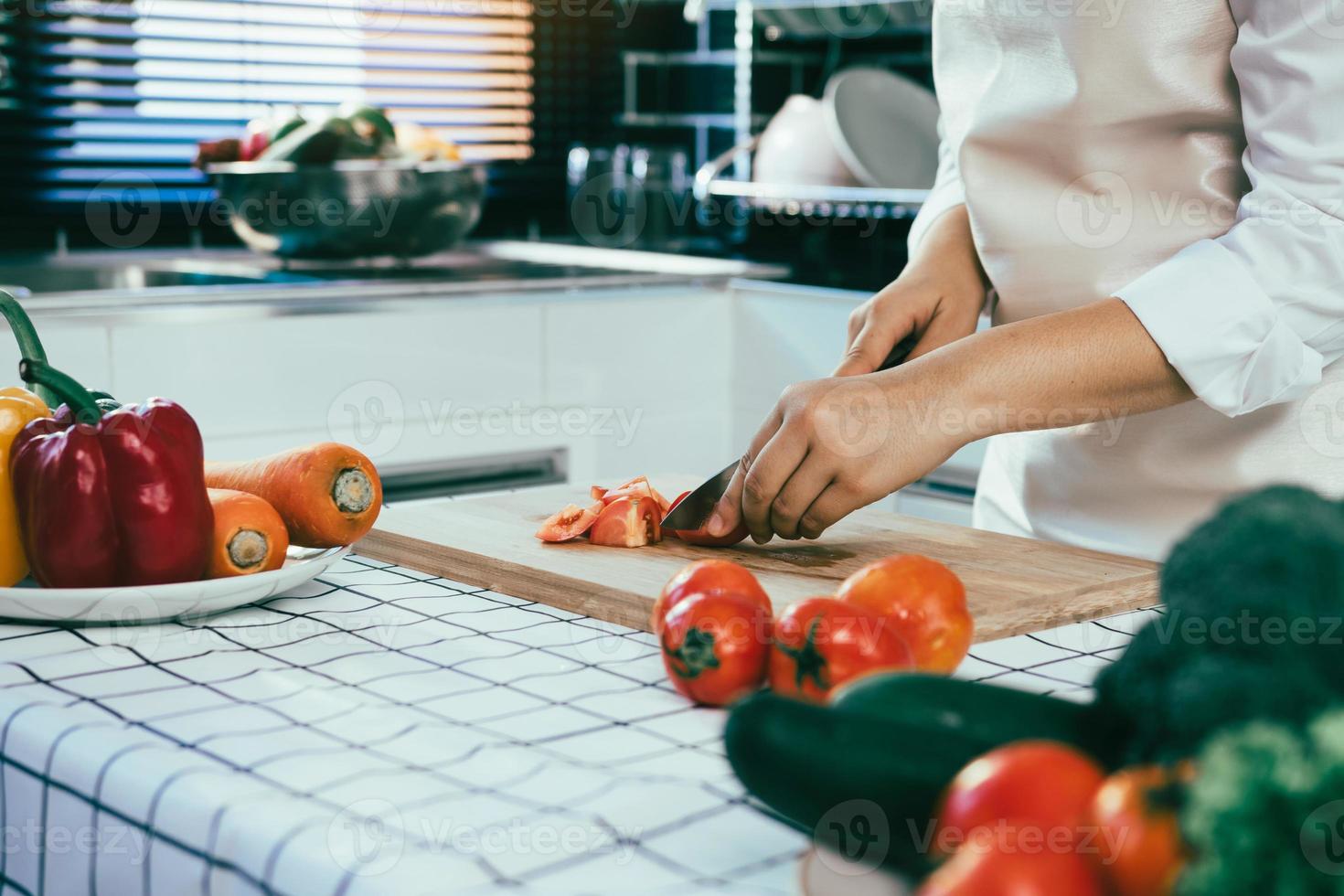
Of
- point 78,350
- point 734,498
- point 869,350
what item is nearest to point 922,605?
point 734,498

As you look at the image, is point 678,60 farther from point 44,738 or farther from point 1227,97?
point 44,738

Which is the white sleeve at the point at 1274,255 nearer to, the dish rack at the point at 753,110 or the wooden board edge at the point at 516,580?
the wooden board edge at the point at 516,580

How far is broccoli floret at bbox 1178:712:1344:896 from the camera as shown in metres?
0.37

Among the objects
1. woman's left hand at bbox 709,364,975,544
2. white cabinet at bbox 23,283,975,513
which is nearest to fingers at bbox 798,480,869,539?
woman's left hand at bbox 709,364,975,544

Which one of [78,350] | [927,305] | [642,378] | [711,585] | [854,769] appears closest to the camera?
[854,769]

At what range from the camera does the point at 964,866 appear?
1.32 ft

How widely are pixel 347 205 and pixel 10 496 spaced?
5.00 feet

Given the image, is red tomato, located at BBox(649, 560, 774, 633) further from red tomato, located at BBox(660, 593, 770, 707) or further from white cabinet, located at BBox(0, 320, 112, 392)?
white cabinet, located at BBox(0, 320, 112, 392)

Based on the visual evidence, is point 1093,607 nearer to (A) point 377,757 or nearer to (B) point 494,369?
(A) point 377,757

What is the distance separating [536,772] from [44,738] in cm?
25

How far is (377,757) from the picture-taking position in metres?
0.67

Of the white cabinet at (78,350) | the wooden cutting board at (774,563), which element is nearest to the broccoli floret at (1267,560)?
the wooden cutting board at (774,563)

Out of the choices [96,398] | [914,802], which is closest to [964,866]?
[914,802]

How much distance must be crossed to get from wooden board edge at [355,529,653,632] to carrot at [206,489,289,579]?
14 cm
